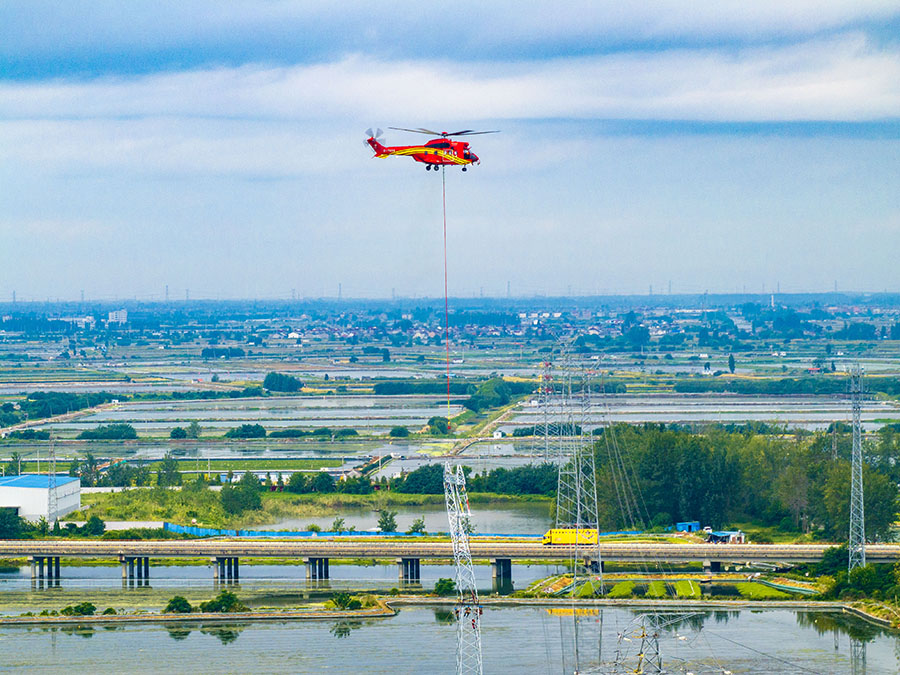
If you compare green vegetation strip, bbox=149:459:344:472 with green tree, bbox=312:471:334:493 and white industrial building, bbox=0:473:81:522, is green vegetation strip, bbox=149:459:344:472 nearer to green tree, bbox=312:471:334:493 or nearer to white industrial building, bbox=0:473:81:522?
green tree, bbox=312:471:334:493

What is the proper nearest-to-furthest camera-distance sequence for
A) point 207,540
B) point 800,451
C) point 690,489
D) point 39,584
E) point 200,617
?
1. point 200,617
2. point 39,584
3. point 207,540
4. point 690,489
5. point 800,451

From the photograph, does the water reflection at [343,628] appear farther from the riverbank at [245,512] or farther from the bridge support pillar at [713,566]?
the riverbank at [245,512]

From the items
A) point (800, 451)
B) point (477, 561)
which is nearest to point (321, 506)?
→ point (477, 561)

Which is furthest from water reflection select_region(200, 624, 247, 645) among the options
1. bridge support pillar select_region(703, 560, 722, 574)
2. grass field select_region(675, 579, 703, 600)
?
bridge support pillar select_region(703, 560, 722, 574)

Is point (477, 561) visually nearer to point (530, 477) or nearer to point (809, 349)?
point (530, 477)

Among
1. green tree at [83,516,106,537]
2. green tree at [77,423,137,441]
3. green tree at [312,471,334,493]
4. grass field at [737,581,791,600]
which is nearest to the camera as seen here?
grass field at [737,581,791,600]

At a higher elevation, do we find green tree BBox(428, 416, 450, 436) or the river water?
green tree BBox(428, 416, 450, 436)
